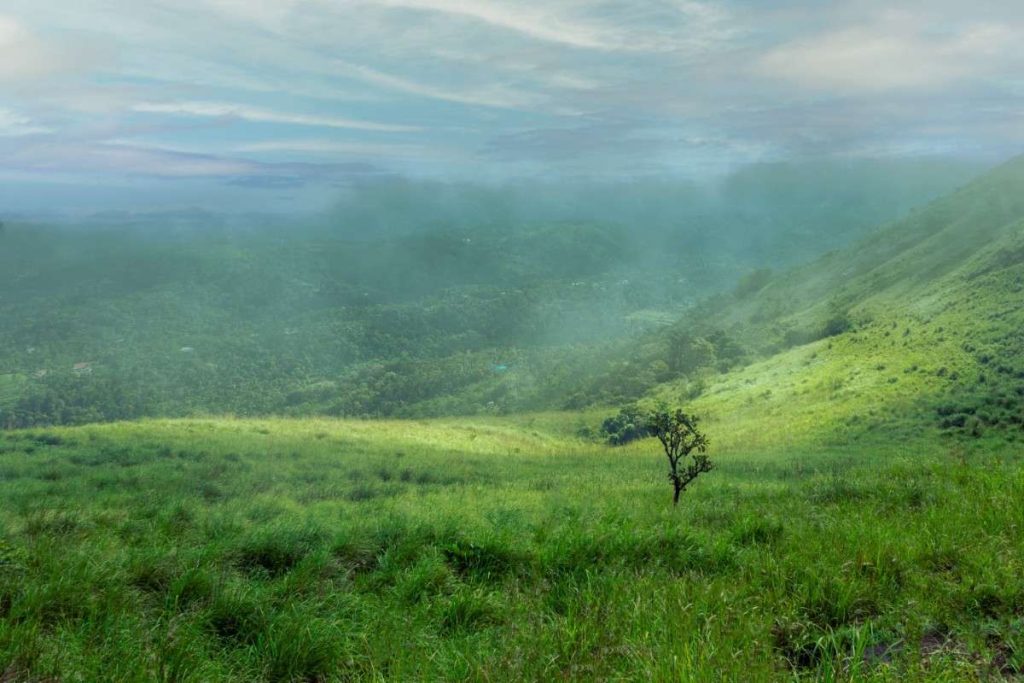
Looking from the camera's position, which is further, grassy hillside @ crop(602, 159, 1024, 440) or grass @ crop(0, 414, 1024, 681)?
grassy hillside @ crop(602, 159, 1024, 440)

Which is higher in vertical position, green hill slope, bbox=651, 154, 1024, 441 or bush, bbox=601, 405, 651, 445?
green hill slope, bbox=651, 154, 1024, 441

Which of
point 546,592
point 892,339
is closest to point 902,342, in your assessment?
point 892,339

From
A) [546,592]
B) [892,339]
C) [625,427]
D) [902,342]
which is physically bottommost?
[625,427]

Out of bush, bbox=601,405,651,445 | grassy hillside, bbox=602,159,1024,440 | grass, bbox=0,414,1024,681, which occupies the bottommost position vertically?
bush, bbox=601,405,651,445

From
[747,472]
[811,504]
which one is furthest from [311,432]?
[811,504]

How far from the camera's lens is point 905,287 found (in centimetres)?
9225

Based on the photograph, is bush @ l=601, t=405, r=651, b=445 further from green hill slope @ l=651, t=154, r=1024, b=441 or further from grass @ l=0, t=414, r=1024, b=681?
grass @ l=0, t=414, r=1024, b=681

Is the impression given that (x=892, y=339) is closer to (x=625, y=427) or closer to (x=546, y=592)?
(x=625, y=427)

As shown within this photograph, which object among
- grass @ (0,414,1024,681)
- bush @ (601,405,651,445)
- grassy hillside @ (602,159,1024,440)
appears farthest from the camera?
bush @ (601,405,651,445)

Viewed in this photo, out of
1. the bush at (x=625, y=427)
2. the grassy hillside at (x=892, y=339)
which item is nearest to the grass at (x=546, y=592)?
the grassy hillside at (x=892, y=339)

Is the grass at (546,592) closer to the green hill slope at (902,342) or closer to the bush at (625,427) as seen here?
the green hill slope at (902,342)

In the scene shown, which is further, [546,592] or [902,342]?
[902,342]

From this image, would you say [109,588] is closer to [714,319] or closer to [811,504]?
[811,504]

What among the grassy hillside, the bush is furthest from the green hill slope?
the bush
